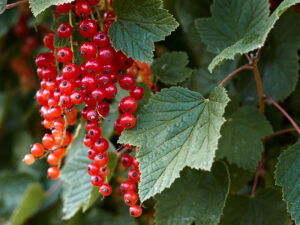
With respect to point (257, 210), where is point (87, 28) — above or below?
above

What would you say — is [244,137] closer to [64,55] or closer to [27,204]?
[64,55]

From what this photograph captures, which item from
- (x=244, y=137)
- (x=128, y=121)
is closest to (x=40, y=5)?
(x=128, y=121)

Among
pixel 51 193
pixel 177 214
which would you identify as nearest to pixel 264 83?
pixel 177 214

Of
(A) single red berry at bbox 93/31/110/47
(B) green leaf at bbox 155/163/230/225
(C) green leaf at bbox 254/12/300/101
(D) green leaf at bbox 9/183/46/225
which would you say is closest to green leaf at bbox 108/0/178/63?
(A) single red berry at bbox 93/31/110/47

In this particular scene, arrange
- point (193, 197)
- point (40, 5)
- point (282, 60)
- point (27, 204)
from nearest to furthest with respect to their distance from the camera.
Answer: point (40, 5), point (193, 197), point (282, 60), point (27, 204)

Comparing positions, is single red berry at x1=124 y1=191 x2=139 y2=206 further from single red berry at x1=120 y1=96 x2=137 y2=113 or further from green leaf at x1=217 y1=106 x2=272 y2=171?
green leaf at x1=217 y1=106 x2=272 y2=171

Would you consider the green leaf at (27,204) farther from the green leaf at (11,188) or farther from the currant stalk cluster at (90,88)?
the currant stalk cluster at (90,88)
